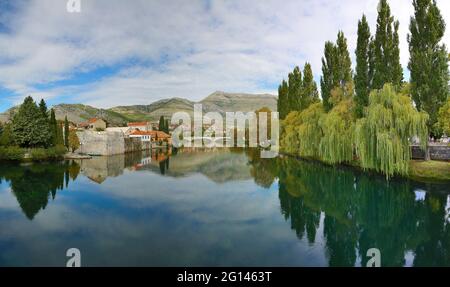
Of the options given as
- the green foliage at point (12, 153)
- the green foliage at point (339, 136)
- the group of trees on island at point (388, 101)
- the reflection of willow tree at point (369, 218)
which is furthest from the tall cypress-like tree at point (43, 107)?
the green foliage at point (339, 136)

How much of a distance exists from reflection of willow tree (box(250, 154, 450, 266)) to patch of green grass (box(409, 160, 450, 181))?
1.08m

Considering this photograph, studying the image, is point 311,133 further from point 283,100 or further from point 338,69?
point 283,100

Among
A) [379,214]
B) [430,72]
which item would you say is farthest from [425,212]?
[430,72]

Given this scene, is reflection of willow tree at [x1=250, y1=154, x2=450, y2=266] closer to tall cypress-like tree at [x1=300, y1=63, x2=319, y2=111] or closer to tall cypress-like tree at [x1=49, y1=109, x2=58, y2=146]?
tall cypress-like tree at [x1=300, y1=63, x2=319, y2=111]

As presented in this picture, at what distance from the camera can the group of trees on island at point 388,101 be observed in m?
17.9

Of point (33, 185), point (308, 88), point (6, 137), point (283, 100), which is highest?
point (308, 88)

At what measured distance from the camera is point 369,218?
1232 cm

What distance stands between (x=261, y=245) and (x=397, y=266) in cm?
348

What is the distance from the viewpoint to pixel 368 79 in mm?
22828

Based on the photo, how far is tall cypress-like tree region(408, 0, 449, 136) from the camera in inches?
745

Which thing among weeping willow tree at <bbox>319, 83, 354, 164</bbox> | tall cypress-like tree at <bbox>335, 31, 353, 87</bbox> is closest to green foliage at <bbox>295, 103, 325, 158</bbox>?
weeping willow tree at <bbox>319, 83, 354, 164</bbox>

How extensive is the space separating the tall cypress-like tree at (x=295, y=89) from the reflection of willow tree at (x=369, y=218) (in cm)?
2377

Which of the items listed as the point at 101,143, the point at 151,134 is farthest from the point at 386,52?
the point at 151,134

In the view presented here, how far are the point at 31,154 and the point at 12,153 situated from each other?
6.72ft
